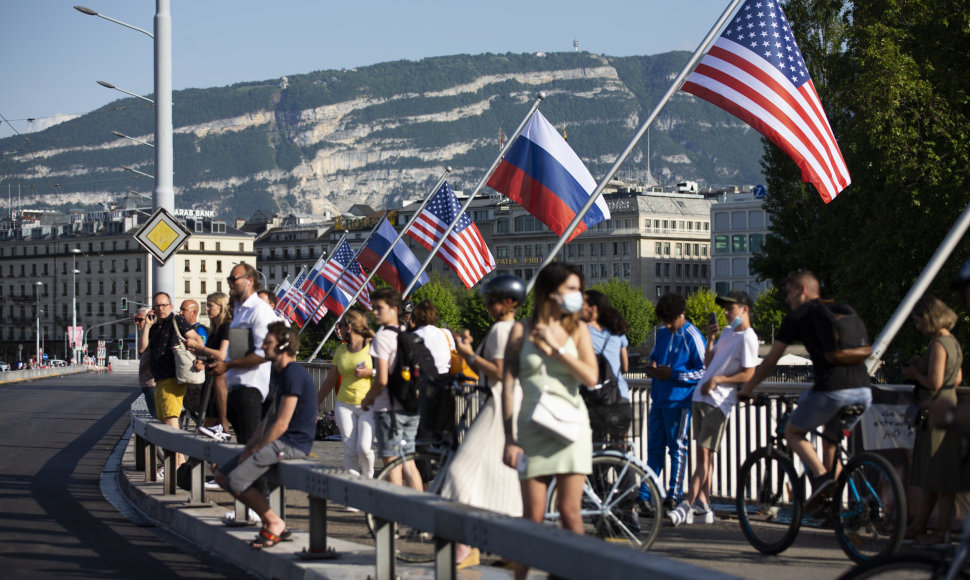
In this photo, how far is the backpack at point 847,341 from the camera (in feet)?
28.0

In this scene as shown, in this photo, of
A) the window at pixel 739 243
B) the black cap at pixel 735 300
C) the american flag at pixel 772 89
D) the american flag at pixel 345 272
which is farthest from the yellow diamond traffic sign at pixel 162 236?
the window at pixel 739 243

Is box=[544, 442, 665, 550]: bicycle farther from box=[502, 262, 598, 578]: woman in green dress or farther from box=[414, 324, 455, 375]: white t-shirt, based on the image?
box=[414, 324, 455, 375]: white t-shirt

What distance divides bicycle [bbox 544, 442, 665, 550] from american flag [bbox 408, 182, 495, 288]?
19.6 meters

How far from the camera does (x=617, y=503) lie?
827 cm

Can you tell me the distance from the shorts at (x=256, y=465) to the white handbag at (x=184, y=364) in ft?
15.5

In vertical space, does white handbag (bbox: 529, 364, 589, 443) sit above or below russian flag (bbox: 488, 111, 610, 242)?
below

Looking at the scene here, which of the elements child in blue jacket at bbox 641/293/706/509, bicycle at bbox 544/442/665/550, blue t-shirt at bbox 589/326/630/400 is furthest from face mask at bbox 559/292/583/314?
child in blue jacket at bbox 641/293/706/509

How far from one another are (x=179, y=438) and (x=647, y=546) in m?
4.95

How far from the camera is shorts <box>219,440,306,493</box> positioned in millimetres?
9195

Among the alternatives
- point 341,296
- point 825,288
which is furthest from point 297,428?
point 825,288

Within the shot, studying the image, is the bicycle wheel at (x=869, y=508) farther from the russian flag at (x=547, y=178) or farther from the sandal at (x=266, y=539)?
the russian flag at (x=547, y=178)

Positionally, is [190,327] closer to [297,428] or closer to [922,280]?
[297,428]

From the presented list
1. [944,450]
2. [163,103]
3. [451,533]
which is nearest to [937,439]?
[944,450]

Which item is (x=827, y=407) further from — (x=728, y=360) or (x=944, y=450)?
(x=728, y=360)
